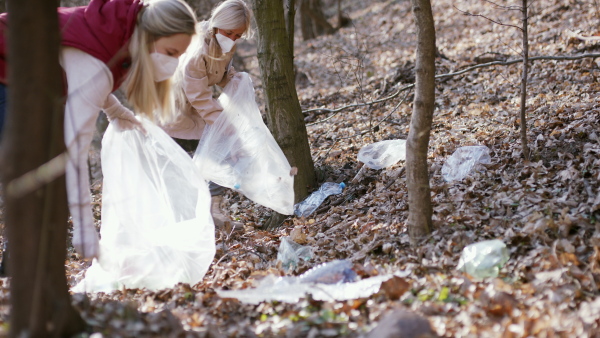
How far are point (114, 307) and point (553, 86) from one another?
191 inches

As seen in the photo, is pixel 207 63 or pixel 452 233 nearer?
pixel 452 233

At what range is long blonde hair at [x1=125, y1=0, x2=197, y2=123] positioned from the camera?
2717mm

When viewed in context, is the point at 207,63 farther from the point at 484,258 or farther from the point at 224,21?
the point at 484,258

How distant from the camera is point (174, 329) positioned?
2.37 meters

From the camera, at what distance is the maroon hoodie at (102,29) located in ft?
8.55

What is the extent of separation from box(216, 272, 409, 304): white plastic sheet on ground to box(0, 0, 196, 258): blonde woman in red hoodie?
791 millimetres

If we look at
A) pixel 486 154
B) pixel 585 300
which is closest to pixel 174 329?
pixel 585 300

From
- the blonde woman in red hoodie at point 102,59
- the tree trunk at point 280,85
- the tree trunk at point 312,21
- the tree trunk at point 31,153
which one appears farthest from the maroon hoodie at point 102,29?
the tree trunk at point 312,21

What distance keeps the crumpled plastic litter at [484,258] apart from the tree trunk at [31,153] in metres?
1.97

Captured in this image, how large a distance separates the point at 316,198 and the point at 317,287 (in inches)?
71.4

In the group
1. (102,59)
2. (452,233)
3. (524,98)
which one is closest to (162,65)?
(102,59)

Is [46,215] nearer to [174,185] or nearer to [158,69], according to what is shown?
[158,69]

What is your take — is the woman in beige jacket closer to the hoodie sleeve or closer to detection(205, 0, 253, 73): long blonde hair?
detection(205, 0, 253, 73): long blonde hair

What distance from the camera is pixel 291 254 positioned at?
355cm
